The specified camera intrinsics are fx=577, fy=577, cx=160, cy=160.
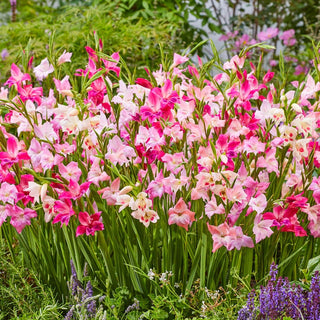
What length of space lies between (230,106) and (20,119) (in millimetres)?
735

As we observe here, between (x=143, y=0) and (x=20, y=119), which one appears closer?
(x=20, y=119)

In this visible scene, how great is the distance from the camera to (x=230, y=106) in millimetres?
1949

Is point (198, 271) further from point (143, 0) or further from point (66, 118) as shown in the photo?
point (143, 0)

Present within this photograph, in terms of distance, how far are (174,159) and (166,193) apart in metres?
0.22

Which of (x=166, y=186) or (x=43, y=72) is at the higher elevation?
(x=43, y=72)

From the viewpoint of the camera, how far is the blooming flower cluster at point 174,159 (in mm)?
1880

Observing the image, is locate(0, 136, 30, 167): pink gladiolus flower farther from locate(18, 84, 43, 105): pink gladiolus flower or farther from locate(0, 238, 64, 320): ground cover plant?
locate(0, 238, 64, 320): ground cover plant

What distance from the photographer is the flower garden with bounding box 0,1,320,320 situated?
1.88 m

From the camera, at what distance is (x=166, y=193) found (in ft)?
6.89

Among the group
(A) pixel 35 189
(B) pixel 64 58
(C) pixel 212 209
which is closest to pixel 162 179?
(C) pixel 212 209

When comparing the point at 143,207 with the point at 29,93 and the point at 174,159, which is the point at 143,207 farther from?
the point at 29,93

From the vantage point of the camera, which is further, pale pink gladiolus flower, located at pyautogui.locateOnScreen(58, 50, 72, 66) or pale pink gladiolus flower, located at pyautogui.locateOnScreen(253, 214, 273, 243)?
pale pink gladiolus flower, located at pyautogui.locateOnScreen(58, 50, 72, 66)

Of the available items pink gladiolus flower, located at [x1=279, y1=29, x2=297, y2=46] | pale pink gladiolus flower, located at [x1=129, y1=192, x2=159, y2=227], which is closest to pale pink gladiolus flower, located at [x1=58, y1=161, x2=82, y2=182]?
pale pink gladiolus flower, located at [x1=129, y1=192, x2=159, y2=227]

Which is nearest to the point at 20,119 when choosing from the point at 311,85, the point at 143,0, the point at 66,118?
the point at 66,118
